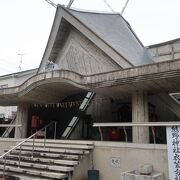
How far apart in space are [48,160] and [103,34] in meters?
9.55

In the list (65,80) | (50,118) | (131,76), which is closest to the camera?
(131,76)

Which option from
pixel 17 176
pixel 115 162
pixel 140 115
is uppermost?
pixel 140 115

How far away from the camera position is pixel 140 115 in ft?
31.6

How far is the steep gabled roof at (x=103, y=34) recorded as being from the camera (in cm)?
1439

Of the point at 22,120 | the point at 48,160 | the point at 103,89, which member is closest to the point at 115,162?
the point at 48,160

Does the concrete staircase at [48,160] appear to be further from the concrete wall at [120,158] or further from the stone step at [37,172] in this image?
the concrete wall at [120,158]

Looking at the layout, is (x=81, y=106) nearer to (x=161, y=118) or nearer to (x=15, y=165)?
(x=161, y=118)

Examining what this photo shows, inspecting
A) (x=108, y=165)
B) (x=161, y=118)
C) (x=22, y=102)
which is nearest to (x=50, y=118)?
(x=22, y=102)

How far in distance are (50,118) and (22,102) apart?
2.76m

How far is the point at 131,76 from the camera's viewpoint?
8703 mm

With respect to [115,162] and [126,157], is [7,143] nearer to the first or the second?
[115,162]

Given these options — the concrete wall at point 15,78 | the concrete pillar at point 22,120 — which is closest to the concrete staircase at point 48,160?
the concrete pillar at point 22,120

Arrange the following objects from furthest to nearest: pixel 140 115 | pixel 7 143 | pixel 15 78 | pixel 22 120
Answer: pixel 15 78 → pixel 22 120 → pixel 7 143 → pixel 140 115

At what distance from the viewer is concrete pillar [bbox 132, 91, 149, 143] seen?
31.2 feet
